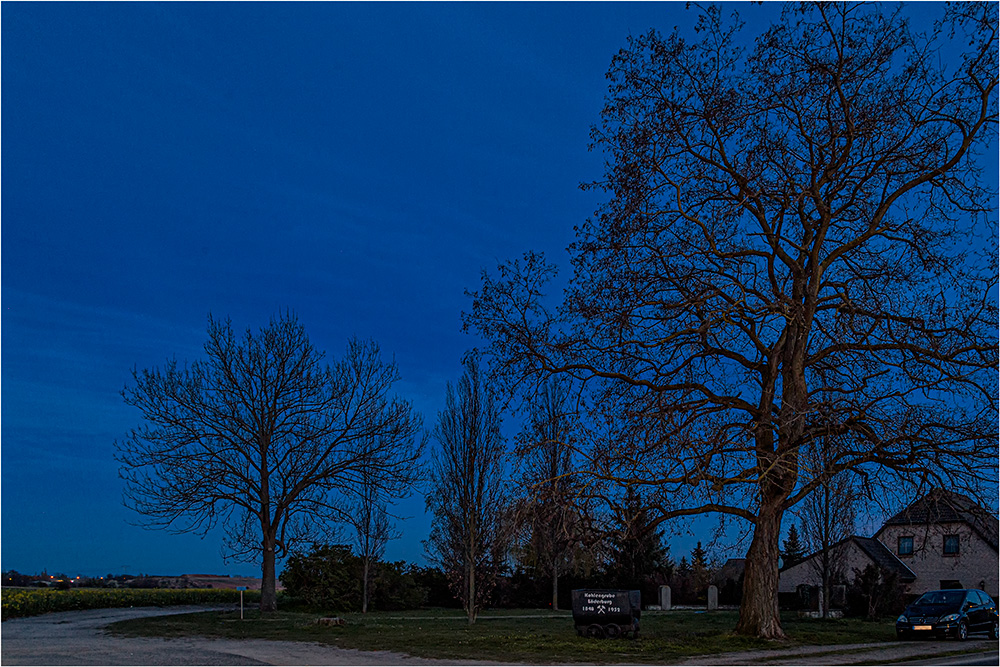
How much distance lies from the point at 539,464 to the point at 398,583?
71.1 feet

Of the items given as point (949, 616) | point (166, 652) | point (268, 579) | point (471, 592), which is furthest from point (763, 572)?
point (268, 579)

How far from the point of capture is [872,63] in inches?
839

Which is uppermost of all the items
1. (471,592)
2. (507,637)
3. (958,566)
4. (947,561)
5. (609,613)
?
(609,613)

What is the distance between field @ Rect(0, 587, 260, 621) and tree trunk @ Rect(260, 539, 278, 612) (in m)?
8.86

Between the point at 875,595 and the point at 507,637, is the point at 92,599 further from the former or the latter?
the point at 875,595

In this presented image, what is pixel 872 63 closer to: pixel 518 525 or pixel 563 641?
pixel 518 525

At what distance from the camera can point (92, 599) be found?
4141cm

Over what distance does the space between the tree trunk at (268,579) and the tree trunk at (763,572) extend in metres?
19.1

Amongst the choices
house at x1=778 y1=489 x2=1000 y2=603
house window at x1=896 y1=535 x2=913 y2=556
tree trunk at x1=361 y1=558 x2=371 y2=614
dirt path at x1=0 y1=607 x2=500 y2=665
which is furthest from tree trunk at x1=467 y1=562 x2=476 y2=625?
house window at x1=896 y1=535 x2=913 y2=556

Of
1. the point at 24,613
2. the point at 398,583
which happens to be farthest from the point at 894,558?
the point at 24,613

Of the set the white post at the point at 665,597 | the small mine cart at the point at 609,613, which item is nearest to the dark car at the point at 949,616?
the small mine cart at the point at 609,613

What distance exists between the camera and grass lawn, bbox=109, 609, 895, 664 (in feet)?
59.2

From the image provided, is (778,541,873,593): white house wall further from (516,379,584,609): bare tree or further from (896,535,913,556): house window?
(516,379,584,609): bare tree

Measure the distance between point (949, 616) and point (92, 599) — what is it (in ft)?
117
